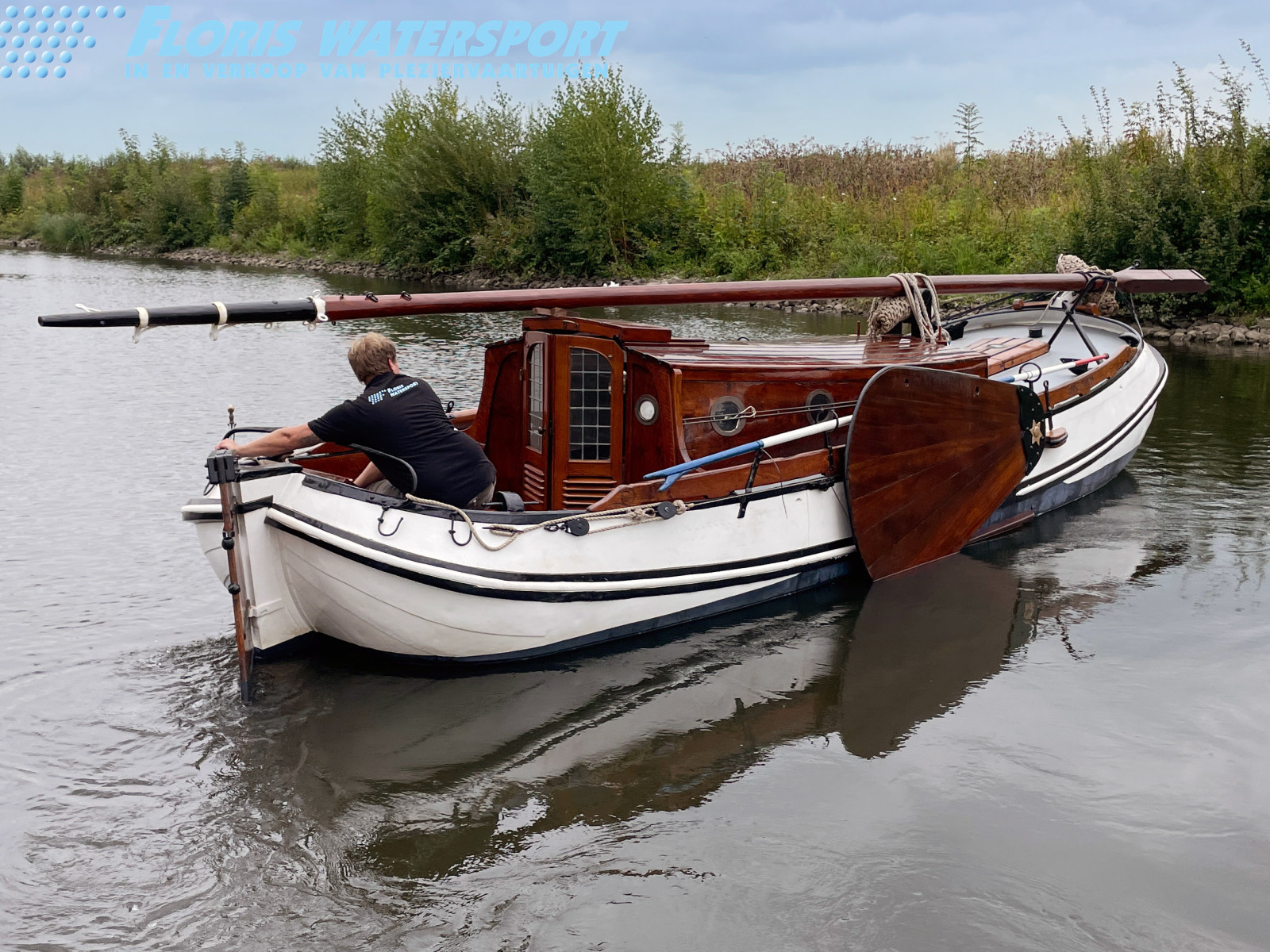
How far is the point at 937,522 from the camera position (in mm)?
7609

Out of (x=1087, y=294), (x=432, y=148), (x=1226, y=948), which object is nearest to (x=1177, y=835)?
(x=1226, y=948)

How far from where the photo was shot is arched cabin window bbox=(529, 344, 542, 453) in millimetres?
6609

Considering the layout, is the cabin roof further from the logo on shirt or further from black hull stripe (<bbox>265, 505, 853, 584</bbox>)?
the logo on shirt

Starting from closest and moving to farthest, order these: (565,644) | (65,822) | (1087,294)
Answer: (65,822) → (565,644) → (1087,294)

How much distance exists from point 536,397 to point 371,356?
126 centimetres

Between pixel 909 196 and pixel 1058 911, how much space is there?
80.1 ft

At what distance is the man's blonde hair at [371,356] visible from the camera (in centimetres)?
571

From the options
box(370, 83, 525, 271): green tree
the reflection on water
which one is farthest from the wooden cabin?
box(370, 83, 525, 271): green tree

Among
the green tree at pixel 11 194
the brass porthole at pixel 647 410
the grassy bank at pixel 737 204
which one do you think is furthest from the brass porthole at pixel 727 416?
the green tree at pixel 11 194

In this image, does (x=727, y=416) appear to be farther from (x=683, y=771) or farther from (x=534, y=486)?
(x=683, y=771)

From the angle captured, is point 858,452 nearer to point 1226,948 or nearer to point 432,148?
point 1226,948

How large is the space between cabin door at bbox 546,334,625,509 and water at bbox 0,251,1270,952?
3.29 ft

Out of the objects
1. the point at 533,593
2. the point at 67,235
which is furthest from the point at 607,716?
the point at 67,235

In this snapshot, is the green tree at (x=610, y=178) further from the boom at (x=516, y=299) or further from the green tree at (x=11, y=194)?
the green tree at (x=11, y=194)
